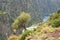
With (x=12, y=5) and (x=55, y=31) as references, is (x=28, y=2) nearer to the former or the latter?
(x=12, y=5)

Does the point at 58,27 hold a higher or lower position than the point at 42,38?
higher

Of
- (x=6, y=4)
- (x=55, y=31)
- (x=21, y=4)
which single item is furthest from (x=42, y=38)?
(x=21, y=4)

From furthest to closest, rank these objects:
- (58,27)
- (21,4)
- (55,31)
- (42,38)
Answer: (21,4) → (58,27) → (55,31) → (42,38)

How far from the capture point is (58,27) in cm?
1180

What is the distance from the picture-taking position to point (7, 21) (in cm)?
11869

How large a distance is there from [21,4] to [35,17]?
16.3m

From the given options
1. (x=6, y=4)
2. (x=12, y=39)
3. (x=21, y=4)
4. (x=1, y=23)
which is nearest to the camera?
(x=12, y=39)

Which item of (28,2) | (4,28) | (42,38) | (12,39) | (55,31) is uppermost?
(28,2)

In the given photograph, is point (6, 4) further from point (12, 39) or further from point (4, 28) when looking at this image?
point (12, 39)

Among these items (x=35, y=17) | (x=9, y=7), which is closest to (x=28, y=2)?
(x=35, y=17)

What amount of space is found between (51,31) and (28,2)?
153968 mm

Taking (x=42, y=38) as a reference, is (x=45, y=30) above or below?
above

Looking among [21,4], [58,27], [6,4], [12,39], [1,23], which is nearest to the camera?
[58,27]

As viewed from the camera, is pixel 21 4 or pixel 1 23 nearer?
pixel 1 23
